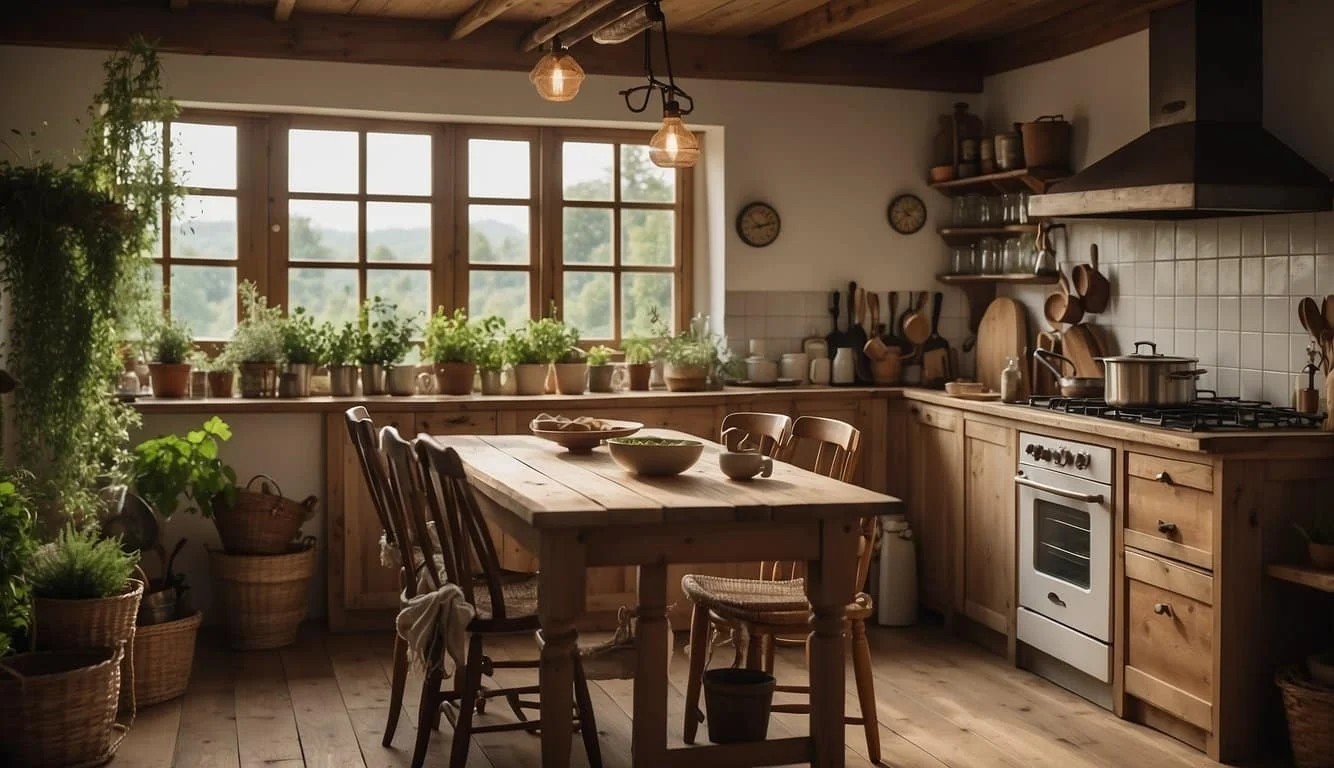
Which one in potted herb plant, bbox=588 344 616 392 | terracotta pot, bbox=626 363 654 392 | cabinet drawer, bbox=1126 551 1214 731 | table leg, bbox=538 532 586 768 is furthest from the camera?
terracotta pot, bbox=626 363 654 392

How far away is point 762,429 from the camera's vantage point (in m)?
4.45

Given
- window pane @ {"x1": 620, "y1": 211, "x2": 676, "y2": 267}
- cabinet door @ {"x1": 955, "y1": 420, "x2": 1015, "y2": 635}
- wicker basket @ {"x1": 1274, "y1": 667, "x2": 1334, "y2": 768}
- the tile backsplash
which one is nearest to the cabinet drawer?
wicker basket @ {"x1": 1274, "y1": 667, "x2": 1334, "y2": 768}

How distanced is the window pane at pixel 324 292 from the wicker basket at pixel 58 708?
230cm

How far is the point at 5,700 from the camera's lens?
3711mm

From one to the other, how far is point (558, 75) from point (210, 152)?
7.58 feet

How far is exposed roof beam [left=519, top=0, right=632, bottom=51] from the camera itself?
4812 millimetres

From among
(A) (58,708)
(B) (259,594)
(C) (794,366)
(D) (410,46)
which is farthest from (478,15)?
(A) (58,708)

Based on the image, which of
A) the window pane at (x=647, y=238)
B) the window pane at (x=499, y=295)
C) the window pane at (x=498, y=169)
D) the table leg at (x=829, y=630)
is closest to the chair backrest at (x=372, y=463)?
the table leg at (x=829, y=630)

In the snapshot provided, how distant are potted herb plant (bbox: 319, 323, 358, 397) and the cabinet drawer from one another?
3.09m

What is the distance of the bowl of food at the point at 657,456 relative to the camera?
362cm

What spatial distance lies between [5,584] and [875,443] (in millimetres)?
3625

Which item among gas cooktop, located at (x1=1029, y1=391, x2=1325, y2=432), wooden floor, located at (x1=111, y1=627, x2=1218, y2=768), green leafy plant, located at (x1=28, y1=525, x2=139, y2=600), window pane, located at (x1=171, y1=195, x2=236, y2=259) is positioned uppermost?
window pane, located at (x1=171, y1=195, x2=236, y2=259)

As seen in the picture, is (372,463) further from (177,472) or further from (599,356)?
(599,356)

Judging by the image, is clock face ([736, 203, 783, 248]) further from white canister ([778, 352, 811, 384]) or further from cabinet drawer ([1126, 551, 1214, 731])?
cabinet drawer ([1126, 551, 1214, 731])
